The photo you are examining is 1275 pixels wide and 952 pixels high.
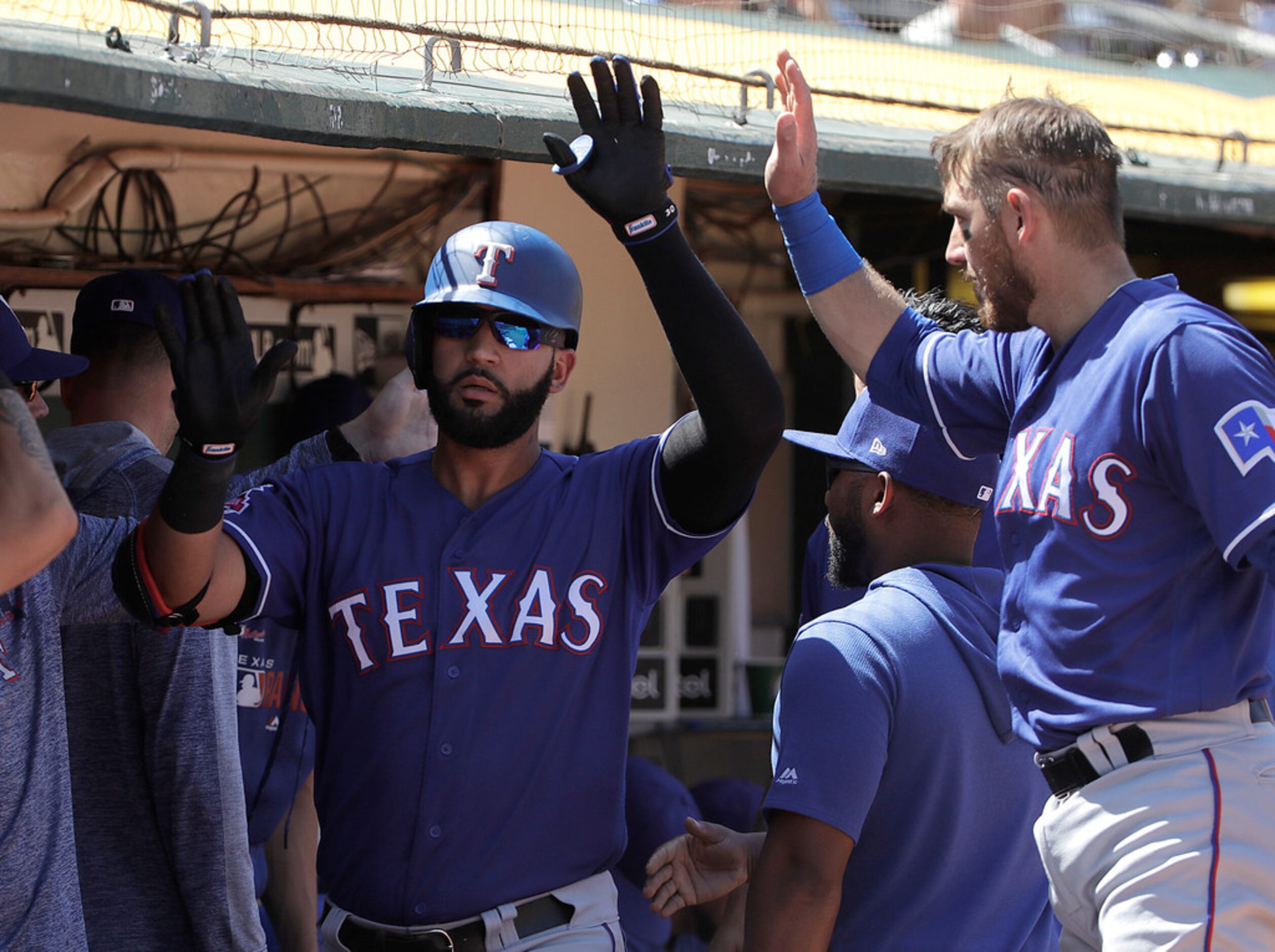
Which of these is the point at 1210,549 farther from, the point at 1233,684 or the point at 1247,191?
the point at 1247,191

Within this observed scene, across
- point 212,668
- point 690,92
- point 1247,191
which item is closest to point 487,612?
point 212,668

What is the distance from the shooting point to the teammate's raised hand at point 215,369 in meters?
2.09

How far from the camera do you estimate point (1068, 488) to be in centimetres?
211

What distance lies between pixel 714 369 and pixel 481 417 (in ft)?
1.46

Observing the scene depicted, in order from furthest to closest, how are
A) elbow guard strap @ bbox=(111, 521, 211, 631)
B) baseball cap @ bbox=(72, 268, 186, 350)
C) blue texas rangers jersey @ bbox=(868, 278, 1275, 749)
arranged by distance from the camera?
1. baseball cap @ bbox=(72, 268, 186, 350)
2. elbow guard strap @ bbox=(111, 521, 211, 631)
3. blue texas rangers jersey @ bbox=(868, 278, 1275, 749)

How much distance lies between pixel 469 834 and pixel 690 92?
2238mm

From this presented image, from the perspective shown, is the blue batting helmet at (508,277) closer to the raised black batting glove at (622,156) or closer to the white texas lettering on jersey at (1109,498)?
the raised black batting glove at (622,156)

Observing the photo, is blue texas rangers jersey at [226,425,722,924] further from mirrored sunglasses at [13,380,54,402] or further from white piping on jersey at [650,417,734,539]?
mirrored sunglasses at [13,380,54,402]

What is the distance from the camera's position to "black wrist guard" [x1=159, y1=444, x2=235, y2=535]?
211 centimetres

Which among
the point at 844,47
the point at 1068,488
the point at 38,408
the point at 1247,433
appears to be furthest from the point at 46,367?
the point at 844,47

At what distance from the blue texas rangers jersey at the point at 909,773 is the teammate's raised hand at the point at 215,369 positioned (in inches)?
36.1

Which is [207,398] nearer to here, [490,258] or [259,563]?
[259,563]

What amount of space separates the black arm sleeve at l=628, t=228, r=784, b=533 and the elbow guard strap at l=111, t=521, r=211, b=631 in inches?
32.1

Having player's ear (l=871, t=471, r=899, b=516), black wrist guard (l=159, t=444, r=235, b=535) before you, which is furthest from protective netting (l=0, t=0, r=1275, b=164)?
player's ear (l=871, t=471, r=899, b=516)
